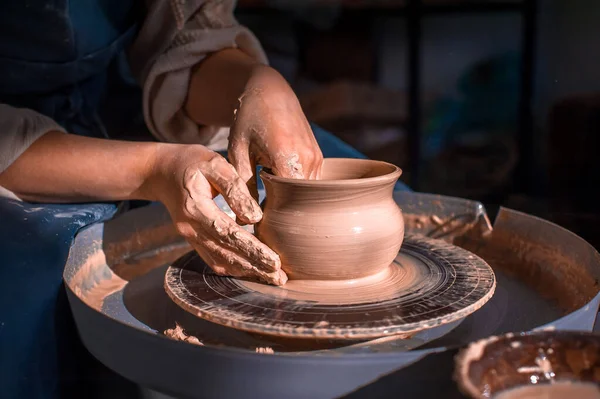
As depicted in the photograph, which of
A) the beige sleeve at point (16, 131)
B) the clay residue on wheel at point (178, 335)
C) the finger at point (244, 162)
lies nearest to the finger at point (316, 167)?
the finger at point (244, 162)

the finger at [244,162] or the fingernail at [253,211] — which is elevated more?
the finger at [244,162]

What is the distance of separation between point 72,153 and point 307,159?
45cm

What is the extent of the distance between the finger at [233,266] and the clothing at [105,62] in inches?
17.9

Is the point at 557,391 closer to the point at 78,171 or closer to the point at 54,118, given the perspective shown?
the point at 78,171

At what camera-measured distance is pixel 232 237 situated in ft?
3.33

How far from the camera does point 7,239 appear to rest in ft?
3.55

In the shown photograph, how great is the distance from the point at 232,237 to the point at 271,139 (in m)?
0.21

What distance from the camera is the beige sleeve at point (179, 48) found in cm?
158

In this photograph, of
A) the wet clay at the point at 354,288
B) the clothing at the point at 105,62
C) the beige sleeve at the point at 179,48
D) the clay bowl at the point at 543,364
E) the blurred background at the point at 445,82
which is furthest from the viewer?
the blurred background at the point at 445,82

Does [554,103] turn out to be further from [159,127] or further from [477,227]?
[159,127]

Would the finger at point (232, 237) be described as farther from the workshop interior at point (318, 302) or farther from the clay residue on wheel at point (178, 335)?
the clay residue on wheel at point (178, 335)

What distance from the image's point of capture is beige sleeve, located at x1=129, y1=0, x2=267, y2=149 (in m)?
1.58

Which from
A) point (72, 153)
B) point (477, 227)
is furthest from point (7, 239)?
point (477, 227)

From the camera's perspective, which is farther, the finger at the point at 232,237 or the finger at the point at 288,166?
the finger at the point at 288,166
